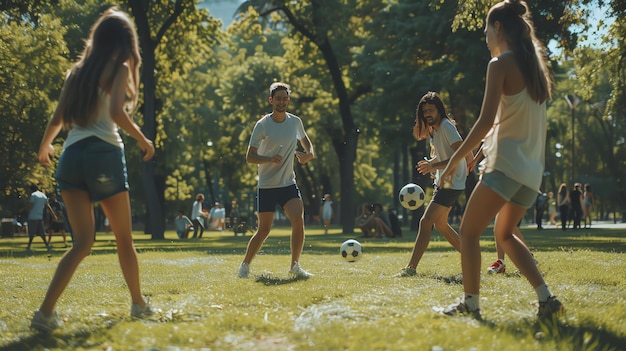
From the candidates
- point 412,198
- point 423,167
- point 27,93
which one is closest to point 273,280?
point 423,167

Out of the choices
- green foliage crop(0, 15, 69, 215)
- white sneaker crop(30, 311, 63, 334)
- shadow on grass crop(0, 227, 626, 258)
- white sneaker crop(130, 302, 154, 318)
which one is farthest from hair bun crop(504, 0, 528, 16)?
green foliage crop(0, 15, 69, 215)

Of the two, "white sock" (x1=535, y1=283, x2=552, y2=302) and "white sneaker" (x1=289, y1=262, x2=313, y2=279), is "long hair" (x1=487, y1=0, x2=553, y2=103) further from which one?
"white sneaker" (x1=289, y1=262, x2=313, y2=279)

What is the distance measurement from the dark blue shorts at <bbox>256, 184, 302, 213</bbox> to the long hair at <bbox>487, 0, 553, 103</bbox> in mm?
4344

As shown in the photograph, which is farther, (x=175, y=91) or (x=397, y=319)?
(x=175, y=91)

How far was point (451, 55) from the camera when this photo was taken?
33.2 meters

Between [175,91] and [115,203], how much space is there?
1688 inches

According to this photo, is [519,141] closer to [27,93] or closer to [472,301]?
[472,301]

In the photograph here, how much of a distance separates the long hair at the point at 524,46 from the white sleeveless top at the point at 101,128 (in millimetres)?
2731

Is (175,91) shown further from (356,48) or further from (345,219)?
(345,219)

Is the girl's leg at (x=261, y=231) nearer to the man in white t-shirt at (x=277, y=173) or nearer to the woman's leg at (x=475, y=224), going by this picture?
the man in white t-shirt at (x=277, y=173)

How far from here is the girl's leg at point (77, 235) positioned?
235 inches

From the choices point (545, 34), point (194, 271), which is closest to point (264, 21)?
point (545, 34)

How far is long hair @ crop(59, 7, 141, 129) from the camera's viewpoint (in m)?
5.97

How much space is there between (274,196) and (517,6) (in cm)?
455
